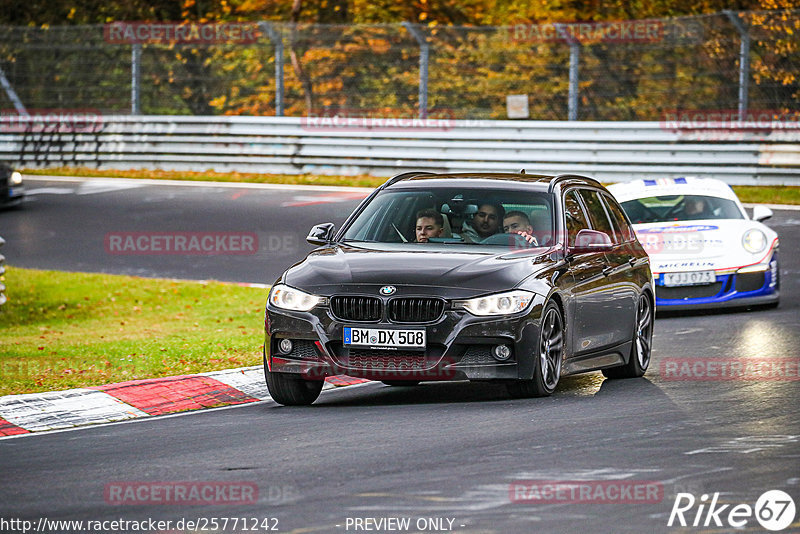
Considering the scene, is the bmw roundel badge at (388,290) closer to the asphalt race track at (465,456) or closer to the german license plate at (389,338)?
the german license plate at (389,338)

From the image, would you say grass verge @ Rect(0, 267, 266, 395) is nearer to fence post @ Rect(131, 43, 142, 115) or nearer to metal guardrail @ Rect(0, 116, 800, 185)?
metal guardrail @ Rect(0, 116, 800, 185)

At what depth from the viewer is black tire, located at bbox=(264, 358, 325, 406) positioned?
30.8 ft

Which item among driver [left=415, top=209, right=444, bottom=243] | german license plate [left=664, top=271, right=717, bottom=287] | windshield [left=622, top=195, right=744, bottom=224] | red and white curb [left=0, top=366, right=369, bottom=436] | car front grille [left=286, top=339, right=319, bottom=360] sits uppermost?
driver [left=415, top=209, right=444, bottom=243]

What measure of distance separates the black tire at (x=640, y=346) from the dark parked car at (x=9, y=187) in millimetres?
15047

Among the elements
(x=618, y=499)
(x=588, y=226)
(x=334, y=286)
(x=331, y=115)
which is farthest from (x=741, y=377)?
(x=331, y=115)

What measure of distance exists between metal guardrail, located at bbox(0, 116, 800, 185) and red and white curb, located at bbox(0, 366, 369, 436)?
14394mm

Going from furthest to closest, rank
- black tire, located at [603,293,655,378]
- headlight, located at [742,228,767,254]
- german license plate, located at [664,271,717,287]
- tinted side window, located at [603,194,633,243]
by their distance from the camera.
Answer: headlight, located at [742,228,767,254], german license plate, located at [664,271,717,287], tinted side window, located at [603,194,633,243], black tire, located at [603,293,655,378]

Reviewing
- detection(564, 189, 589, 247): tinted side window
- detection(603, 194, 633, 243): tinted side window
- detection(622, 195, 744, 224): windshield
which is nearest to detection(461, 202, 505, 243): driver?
detection(564, 189, 589, 247): tinted side window

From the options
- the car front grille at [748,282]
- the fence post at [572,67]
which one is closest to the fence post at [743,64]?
the fence post at [572,67]

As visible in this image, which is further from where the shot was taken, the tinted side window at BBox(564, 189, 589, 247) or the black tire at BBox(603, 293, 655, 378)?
the black tire at BBox(603, 293, 655, 378)

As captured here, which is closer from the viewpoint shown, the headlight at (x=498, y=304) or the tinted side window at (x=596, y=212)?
the headlight at (x=498, y=304)

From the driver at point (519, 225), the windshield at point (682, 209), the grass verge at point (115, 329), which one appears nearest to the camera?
the driver at point (519, 225)

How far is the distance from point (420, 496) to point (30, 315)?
32.9 ft

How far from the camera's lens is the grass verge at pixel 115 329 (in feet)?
36.0
